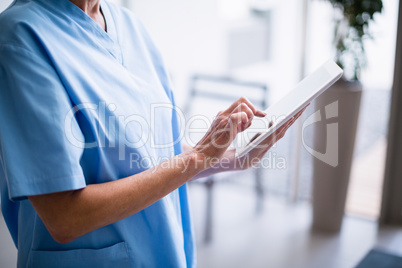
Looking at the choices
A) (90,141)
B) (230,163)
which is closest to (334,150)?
(230,163)

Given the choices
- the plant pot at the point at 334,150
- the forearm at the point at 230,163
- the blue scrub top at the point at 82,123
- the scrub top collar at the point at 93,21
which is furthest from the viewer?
the plant pot at the point at 334,150

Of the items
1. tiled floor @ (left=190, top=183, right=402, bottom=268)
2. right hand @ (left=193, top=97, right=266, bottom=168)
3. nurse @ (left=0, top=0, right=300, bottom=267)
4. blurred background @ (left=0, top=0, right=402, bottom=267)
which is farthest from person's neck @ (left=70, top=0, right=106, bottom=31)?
tiled floor @ (left=190, top=183, right=402, bottom=268)

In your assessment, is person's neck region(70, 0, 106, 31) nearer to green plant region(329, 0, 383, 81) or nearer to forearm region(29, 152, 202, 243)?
forearm region(29, 152, 202, 243)

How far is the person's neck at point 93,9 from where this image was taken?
82cm

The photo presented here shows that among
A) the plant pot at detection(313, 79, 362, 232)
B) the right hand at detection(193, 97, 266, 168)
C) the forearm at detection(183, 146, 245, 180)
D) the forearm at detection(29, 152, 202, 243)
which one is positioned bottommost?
the plant pot at detection(313, 79, 362, 232)

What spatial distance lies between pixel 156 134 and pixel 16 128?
295mm

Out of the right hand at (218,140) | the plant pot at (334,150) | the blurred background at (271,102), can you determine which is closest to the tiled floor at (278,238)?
the blurred background at (271,102)

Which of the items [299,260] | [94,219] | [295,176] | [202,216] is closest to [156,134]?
[94,219]

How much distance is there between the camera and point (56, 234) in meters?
0.68

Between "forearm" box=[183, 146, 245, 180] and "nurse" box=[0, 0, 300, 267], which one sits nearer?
"nurse" box=[0, 0, 300, 267]

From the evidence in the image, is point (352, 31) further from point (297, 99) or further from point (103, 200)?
point (103, 200)

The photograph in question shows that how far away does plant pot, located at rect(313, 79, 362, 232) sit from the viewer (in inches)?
88.7

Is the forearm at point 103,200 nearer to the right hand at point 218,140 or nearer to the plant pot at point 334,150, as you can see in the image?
the right hand at point 218,140

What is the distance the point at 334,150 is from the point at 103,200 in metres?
1.84
